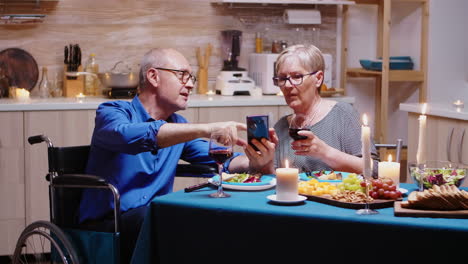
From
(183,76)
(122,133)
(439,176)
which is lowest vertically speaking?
(439,176)

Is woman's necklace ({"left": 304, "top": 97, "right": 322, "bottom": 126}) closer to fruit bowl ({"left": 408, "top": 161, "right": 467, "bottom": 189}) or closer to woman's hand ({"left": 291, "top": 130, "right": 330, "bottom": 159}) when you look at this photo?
woman's hand ({"left": 291, "top": 130, "right": 330, "bottom": 159})

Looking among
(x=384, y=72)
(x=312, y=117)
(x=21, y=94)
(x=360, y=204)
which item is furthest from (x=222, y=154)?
(x=384, y=72)

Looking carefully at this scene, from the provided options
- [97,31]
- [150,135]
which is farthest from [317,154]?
[97,31]

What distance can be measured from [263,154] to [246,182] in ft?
0.89

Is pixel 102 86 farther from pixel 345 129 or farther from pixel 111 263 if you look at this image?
pixel 111 263

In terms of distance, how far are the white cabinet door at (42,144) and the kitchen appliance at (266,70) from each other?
1.27m

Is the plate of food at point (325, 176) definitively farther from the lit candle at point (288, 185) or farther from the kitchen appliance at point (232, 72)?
the kitchen appliance at point (232, 72)

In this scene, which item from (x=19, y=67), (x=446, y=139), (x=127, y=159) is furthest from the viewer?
(x=19, y=67)

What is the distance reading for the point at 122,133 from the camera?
2.48 meters

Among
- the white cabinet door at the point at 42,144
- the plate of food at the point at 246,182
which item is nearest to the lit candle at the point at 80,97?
the white cabinet door at the point at 42,144

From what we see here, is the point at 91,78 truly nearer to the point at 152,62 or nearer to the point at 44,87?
the point at 44,87

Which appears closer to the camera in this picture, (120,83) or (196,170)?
(196,170)

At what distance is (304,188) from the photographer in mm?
2205

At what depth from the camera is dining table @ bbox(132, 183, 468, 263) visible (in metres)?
A: 1.85
